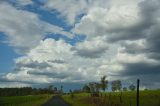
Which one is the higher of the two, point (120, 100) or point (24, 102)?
point (120, 100)

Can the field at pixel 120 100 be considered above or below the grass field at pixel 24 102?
above

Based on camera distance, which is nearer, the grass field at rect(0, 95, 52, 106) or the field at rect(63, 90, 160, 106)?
the field at rect(63, 90, 160, 106)

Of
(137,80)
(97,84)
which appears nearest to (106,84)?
(97,84)

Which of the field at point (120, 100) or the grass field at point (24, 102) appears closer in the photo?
the field at point (120, 100)

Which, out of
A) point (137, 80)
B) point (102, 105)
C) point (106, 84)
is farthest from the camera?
point (106, 84)

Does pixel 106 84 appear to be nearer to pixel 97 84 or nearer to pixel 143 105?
pixel 97 84

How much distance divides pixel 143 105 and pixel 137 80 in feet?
93.6

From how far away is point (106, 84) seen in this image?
181 m

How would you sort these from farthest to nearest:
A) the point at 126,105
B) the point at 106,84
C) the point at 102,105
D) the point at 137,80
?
1. the point at 106,84
2. the point at 126,105
3. the point at 102,105
4. the point at 137,80

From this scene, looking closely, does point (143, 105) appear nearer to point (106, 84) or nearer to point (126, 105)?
point (126, 105)

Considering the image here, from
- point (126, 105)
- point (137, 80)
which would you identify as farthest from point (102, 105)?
point (137, 80)

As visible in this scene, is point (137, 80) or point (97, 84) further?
point (97, 84)

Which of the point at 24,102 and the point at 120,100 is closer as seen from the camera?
the point at 120,100

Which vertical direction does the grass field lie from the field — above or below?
below
